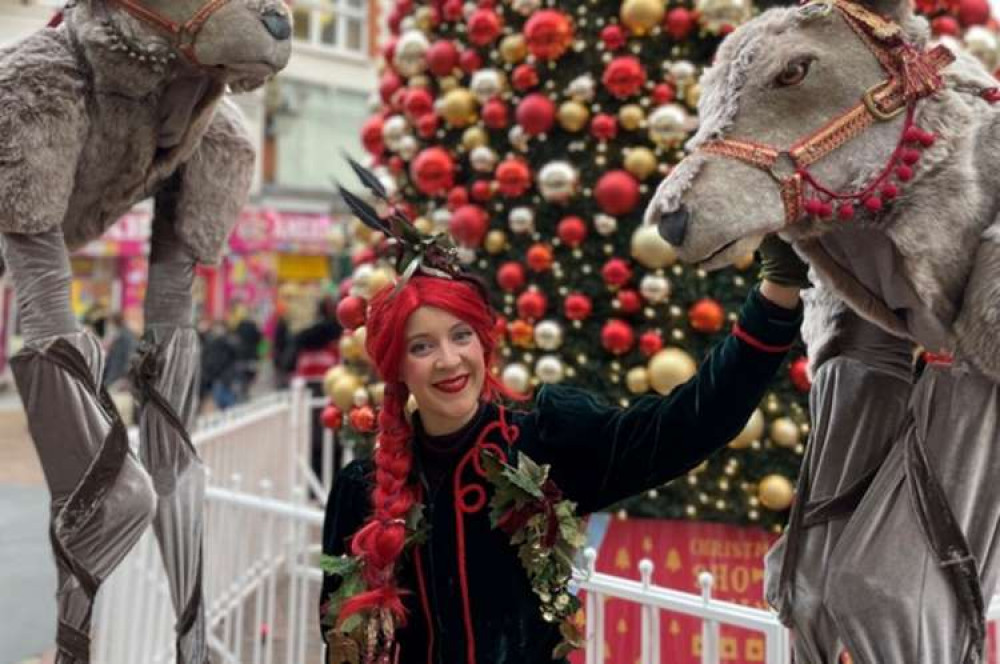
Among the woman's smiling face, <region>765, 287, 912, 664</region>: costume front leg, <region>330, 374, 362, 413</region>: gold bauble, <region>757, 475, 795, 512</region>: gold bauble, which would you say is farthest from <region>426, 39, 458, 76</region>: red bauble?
<region>765, 287, 912, 664</region>: costume front leg

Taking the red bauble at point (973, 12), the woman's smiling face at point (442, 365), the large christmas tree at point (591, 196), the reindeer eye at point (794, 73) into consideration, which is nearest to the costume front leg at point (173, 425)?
the woman's smiling face at point (442, 365)

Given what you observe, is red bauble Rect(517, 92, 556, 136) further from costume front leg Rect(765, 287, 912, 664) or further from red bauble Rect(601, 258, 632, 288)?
costume front leg Rect(765, 287, 912, 664)

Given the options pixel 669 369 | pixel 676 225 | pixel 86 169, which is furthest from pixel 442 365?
pixel 669 369

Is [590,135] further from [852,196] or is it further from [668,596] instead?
[852,196]

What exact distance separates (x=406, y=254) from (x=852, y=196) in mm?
840

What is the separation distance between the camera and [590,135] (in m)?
3.97

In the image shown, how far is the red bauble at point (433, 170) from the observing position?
416cm

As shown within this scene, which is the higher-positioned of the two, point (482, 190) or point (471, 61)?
point (471, 61)

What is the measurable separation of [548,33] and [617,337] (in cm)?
128

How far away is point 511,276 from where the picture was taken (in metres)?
3.97

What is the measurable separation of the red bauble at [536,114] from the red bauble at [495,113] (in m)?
0.13

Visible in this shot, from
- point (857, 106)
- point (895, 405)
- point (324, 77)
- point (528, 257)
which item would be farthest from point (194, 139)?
point (324, 77)

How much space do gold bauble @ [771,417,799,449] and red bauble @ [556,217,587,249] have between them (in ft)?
3.57

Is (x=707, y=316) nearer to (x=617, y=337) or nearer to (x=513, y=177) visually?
(x=617, y=337)
